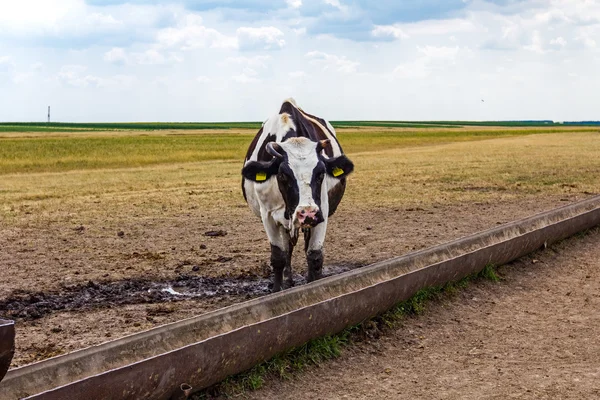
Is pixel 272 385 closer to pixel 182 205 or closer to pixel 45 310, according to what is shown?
pixel 45 310

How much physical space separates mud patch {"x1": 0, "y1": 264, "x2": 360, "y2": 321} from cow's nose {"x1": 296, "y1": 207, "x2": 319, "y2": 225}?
1.49 meters

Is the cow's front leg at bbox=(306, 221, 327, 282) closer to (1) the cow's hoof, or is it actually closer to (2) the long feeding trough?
(1) the cow's hoof

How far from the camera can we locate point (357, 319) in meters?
5.96

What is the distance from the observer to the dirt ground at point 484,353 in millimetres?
4898

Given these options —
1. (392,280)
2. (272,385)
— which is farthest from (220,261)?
(272,385)

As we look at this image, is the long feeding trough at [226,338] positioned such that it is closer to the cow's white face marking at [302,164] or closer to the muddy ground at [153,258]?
the cow's white face marking at [302,164]

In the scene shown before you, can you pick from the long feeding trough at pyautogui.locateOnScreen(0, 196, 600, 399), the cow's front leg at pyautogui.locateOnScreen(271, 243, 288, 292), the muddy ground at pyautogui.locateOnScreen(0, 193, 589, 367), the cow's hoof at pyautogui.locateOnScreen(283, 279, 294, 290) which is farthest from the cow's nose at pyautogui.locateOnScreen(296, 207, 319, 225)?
the cow's hoof at pyautogui.locateOnScreen(283, 279, 294, 290)

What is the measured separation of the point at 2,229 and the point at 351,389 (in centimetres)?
923

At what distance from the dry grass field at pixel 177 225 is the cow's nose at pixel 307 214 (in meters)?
1.42

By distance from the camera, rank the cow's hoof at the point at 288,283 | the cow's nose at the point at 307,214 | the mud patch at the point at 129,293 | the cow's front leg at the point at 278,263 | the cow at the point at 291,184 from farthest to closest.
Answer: the cow's hoof at the point at 288,283 < the cow's front leg at the point at 278,263 < the mud patch at the point at 129,293 < the cow at the point at 291,184 < the cow's nose at the point at 307,214

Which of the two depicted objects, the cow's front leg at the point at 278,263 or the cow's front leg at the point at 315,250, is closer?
the cow's front leg at the point at 315,250

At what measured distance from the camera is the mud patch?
7367 millimetres

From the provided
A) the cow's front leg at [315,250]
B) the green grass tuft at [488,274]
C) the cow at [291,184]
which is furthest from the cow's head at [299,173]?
the green grass tuft at [488,274]

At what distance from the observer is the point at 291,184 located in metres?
6.86
